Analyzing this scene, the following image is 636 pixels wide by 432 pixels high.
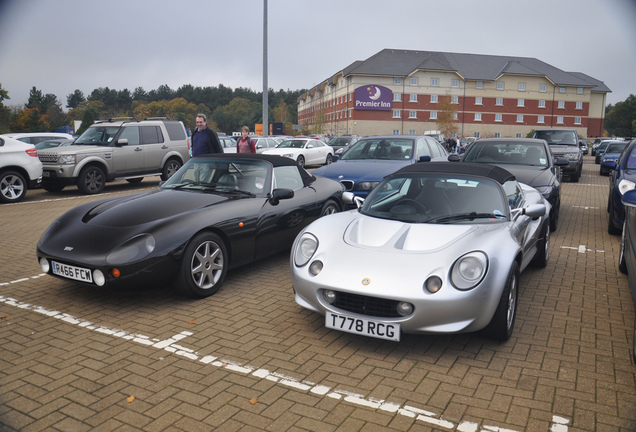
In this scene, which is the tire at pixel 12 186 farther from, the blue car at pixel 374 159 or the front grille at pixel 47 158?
the blue car at pixel 374 159

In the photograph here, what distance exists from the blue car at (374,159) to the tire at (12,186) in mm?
7656

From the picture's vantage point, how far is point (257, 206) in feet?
19.0

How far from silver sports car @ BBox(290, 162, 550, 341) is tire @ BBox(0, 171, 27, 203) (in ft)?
34.4

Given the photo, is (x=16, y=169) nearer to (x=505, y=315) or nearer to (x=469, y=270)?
(x=469, y=270)

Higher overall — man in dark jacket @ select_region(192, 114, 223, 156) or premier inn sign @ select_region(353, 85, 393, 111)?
premier inn sign @ select_region(353, 85, 393, 111)

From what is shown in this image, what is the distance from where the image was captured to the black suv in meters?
17.5

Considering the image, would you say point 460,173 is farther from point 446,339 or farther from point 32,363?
point 32,363

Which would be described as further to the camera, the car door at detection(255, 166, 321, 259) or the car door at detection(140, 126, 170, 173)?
the car door at detection(140, 126, 170, 173)

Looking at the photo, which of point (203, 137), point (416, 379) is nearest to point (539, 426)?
point (416, 379)

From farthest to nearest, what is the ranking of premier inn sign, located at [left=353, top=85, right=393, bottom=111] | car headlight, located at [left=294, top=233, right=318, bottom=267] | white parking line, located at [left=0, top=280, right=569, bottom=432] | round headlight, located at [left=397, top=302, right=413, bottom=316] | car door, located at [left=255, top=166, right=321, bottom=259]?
premier inn sign, located at [left=353, top=85, right=393, bottom=111] < car door, located at [left=255, top=166, right=321, bottom=259] < car headlight, located at [left=294, top=233, right=318, bottom=267] < round headlight, located at [left=397, top=302, right=413, bottom=316] < white parking line, located at [left=0, top=280, right=569, bottom=432]

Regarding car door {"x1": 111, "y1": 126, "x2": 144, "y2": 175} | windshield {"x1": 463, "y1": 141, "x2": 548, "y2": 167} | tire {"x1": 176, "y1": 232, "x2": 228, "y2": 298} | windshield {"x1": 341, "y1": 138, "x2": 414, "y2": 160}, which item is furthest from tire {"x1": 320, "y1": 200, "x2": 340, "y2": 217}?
car door {"x1": 111, "y1": 126, "x2": 144, "y2": 175}

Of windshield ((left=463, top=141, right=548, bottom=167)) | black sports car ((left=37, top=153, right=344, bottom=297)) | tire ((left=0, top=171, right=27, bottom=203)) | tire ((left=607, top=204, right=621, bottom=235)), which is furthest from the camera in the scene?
tire ((left=0, top=171, right=27, bottom=203))

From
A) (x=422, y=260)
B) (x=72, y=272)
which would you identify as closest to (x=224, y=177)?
(x=72, y=272)

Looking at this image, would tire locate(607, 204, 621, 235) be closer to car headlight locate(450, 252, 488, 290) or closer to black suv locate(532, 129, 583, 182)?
car headlight locate(450, 252, 488, 290)
